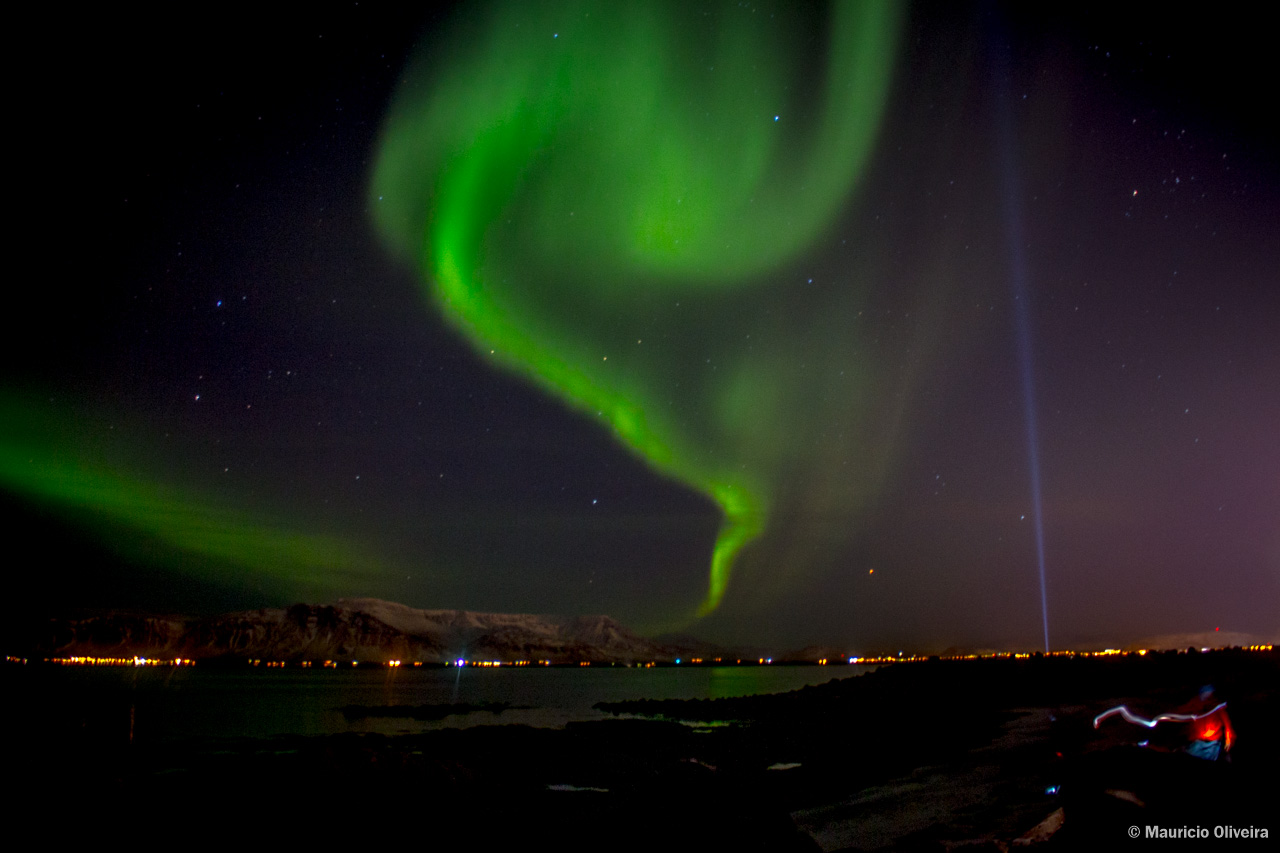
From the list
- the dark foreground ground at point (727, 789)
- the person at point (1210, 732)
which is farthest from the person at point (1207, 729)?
the dark foreground ground at point (727, 789)

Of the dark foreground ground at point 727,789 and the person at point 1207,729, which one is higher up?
the person at point 1207,729

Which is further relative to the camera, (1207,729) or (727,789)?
(727,789)

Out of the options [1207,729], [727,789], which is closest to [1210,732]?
[1207,729]

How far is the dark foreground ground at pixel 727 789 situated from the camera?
7133 mm

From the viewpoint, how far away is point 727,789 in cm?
1964

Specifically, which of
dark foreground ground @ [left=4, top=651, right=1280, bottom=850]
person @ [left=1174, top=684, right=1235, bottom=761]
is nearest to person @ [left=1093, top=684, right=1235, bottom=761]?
person @ [left=1174, top=684, right=1235, bottom=761]

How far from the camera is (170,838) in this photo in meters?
13.8

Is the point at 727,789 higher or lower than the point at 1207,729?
lower

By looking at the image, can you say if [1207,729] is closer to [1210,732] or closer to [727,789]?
[1210,732]

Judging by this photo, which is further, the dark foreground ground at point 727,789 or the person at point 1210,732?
the person at point 1210,732

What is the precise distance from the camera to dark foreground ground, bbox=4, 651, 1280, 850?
7133 mm

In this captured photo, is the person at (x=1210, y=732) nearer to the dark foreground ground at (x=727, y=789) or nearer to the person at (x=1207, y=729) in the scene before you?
the person at (x=1207, y=729)

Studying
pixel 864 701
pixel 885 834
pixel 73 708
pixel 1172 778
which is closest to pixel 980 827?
Result: pixel 885 834

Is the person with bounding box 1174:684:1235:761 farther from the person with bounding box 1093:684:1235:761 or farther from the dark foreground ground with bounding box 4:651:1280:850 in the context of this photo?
the dark foreground ground with bounding box 4:651:1280:850
